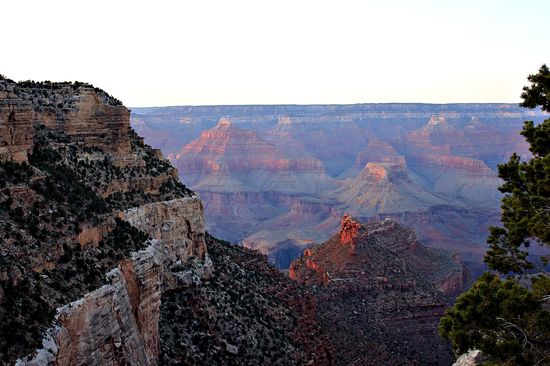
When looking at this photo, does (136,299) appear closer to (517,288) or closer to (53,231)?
(53,231)

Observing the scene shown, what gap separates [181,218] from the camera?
29.9 m

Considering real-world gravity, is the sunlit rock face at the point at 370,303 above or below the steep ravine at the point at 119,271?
below

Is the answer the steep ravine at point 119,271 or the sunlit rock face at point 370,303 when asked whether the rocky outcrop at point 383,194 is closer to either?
the sunlit rock face at point 370,303

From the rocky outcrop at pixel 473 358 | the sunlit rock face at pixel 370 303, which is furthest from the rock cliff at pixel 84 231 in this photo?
the sunlit rock face at pixel 370 303

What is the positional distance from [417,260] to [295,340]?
42.6 metres

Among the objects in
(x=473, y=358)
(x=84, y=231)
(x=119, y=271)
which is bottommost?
(x=473, y=358)

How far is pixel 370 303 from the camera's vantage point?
47281 millimetres

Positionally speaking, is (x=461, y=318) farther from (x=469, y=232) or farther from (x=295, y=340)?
(x=469, y=232)

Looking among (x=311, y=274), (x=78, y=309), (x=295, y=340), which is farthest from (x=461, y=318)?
(x=311, y=274)

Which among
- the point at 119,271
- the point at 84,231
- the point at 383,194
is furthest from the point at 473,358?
the point at 383,194

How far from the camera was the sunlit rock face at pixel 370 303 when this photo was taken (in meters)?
38.4

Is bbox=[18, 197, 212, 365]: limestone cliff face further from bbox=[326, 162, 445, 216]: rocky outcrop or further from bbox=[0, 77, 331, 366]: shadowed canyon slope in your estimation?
bbox=[326, 162, 445, 216]: rocky outcrop

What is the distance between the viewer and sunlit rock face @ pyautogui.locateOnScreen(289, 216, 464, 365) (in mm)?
38406

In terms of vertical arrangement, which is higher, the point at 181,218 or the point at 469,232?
the point at 181,218
